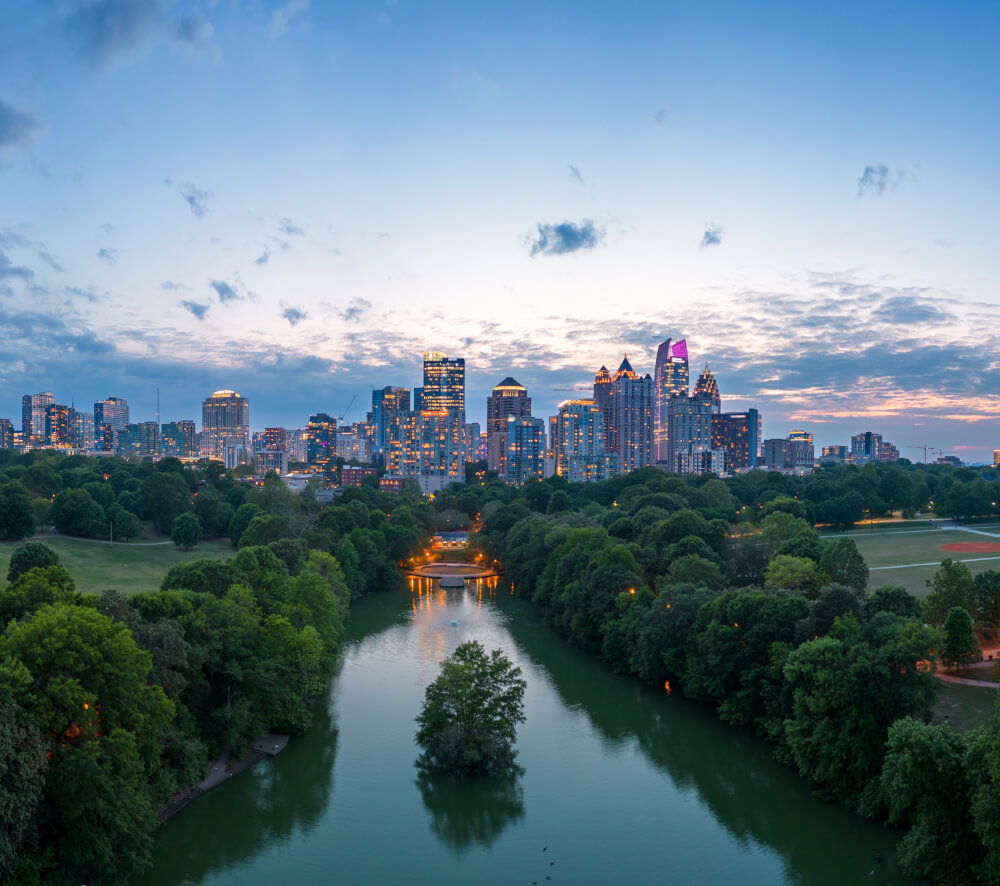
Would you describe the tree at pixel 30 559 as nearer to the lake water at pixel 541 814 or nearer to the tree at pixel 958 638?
the lake water at pixel 541 814

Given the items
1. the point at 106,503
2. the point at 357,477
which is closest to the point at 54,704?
the point at 106,503

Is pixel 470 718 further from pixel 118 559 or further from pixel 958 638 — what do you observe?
pixel 118 559

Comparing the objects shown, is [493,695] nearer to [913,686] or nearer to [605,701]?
[605,701]

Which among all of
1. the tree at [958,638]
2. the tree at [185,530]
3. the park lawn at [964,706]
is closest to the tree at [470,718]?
the park lawn at [964,706]

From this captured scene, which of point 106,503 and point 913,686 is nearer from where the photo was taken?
point 913,686

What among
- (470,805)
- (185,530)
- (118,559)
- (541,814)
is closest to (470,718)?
(470,805)

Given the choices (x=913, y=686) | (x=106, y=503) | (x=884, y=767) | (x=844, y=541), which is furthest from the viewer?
(x=106, y=503)
